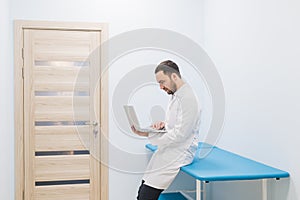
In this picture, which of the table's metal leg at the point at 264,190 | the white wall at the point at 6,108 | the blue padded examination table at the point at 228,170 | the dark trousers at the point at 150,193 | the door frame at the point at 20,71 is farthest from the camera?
the door frame at the point at 20,71

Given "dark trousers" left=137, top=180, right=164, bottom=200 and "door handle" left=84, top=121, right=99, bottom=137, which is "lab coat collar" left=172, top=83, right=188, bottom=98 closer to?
"dark trousers" left=137, top=180, right=164, bottom=200

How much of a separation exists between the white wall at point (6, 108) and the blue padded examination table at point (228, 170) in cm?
143

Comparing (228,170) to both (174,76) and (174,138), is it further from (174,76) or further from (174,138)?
(174,76)

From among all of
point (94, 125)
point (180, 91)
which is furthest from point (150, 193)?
point (94, 125)

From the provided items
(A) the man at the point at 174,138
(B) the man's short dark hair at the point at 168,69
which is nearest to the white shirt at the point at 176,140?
(A) the man at the point at 174,138

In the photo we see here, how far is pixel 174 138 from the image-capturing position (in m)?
2.39

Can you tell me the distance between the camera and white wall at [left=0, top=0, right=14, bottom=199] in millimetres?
2812

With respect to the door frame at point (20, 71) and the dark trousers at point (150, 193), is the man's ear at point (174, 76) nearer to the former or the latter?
the dark trousers at point (150, 193)

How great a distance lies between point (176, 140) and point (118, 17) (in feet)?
5.26

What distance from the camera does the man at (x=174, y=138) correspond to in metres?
2.39

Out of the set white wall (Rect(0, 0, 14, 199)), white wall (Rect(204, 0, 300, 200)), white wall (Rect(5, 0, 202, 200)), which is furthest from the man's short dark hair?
white wall (Rect(0, 0, 14, 199))

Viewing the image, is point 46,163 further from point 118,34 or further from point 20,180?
point 118,34

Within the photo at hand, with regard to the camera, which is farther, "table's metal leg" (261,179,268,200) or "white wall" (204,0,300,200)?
"table's metal leg" (261,179,268,200)

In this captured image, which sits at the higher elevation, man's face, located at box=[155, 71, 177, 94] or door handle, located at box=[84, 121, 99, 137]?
man's face, located at box=[155, 71, 177, 94]
